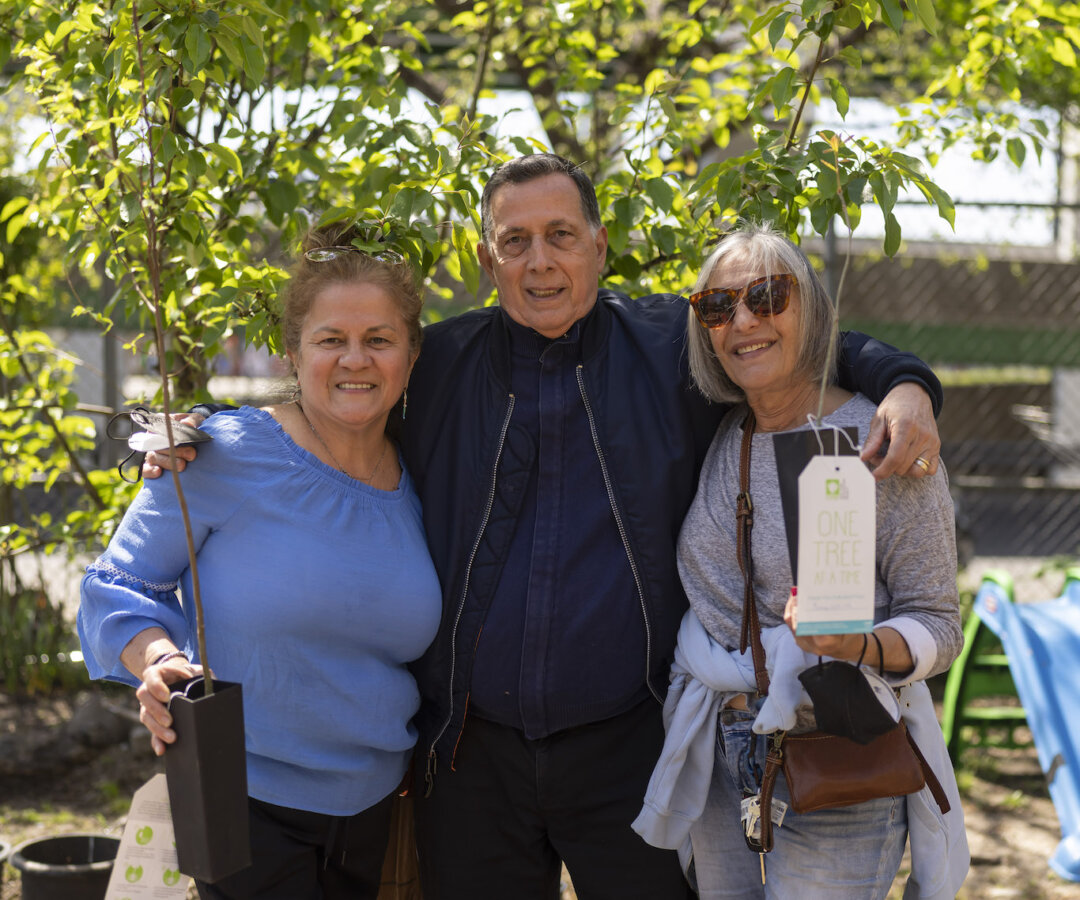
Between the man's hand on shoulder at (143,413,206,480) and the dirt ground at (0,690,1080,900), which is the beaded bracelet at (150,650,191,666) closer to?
the man's hand on shoulder at (143,413,206,480)

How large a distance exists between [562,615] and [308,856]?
732 mm

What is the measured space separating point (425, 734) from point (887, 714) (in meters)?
1.02

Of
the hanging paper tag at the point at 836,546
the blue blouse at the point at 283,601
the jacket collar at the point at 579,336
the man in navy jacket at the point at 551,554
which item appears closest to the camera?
the hanging paper tag at the point at 836,546

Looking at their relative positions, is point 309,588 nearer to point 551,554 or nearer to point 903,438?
point 551,554

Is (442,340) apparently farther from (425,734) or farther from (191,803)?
(191,803)

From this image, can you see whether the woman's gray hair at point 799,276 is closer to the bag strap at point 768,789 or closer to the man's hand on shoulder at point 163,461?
the bag strap at point 768,789

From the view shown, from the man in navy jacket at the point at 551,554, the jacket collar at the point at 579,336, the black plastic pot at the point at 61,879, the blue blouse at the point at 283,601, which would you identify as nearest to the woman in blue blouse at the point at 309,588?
the blue blouse at the point at 283,601

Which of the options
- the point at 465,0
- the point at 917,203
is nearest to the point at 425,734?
the point at 465,0

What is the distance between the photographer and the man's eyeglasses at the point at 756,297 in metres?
1.99

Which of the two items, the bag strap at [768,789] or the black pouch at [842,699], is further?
the bag strap at [768,789]

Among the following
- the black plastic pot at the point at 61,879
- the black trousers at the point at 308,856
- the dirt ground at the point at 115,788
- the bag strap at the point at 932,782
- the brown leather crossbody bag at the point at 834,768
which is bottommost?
the dirt ground at the point at 115,788

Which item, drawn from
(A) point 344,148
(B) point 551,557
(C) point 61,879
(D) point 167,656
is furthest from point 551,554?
(C) point 61,879

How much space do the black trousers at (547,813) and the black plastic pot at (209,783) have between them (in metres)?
0.70

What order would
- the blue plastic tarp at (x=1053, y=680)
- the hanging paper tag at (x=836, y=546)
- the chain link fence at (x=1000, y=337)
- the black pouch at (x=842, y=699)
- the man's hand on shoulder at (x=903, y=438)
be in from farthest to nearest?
the chain link fence at (x=1000, y=337), the blue plastic tarp at (x=1053, y=680), the man's hand on shoulder at (x=903, y=438), the black pouch at (x=842, y=699), the hanging paper tag at (x=836, y=546)
